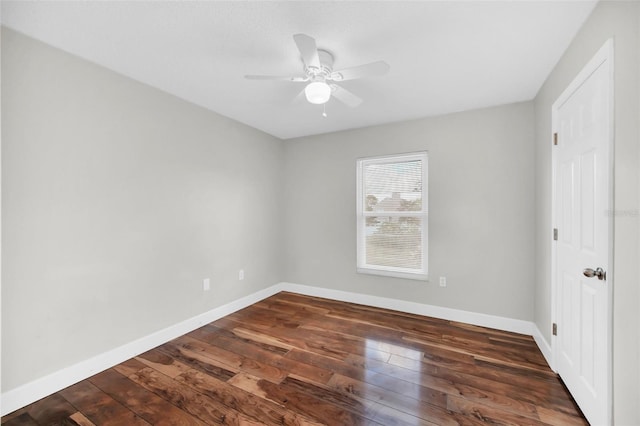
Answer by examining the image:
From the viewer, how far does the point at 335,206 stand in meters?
3.87

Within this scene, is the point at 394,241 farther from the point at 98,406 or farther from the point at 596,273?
the point at 98,406

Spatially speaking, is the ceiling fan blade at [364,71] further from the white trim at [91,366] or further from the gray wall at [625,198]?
the white trim at [91,366]

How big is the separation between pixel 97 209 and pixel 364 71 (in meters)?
2.29

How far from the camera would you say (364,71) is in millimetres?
1763

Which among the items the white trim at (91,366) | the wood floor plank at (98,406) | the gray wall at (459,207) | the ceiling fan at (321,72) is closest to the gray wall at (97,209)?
the white trim at (91,366)

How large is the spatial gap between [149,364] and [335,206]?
270 cm

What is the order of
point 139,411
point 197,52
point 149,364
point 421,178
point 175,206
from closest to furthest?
point 139,411 < point 197,52 < point 149,364 < point 175,206 < point 421,178

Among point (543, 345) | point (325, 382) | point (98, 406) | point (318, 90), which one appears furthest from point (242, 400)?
point (543, 345)

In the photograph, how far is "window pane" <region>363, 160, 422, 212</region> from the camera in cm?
339

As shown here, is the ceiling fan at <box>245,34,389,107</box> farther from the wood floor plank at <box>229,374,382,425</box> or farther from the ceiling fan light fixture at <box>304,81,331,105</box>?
the wood floor plank at <box>229,374,382,425</box>

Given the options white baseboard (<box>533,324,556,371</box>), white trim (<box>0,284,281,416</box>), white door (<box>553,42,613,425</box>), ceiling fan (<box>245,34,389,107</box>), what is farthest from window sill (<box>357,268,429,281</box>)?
ceiling fan (<box>245,34,389,107</box>)

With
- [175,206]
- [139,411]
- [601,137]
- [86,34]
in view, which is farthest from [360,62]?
[139,411]

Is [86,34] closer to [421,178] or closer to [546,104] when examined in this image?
[421,178]

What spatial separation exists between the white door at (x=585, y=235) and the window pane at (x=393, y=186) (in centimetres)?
143
